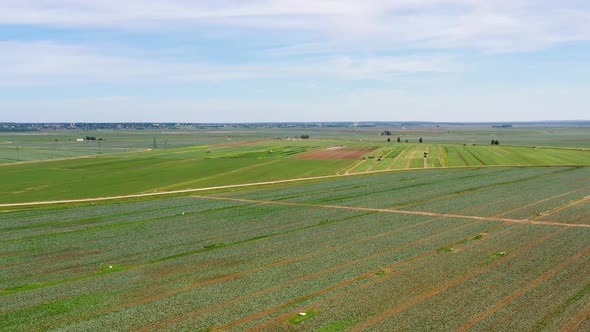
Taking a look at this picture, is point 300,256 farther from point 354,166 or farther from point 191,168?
point 191,168

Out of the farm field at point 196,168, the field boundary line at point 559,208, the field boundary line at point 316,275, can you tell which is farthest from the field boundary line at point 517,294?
the farm field at point 196,168

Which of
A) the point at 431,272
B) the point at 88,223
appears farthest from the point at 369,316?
the point at 88,223

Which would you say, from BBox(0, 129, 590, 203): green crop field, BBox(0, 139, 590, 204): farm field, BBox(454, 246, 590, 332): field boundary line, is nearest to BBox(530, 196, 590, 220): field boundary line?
BBox(454, 246, 590, 332): field boundary line

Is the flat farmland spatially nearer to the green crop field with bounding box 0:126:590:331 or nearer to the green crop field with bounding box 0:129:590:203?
the green crop field with bounding box 0:126:590:331

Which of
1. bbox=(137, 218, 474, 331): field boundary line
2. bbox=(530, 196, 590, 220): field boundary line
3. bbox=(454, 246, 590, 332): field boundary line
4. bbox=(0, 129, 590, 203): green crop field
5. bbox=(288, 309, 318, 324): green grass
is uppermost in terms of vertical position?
bbox=(530, 196, 590, 220): field boundary line

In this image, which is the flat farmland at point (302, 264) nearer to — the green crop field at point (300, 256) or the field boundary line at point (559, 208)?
the green crop field at point (300, 256)

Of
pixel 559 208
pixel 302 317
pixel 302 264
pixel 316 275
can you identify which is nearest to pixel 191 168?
pixel 559 208

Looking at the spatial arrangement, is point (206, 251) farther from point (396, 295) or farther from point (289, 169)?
point (289, 169)
